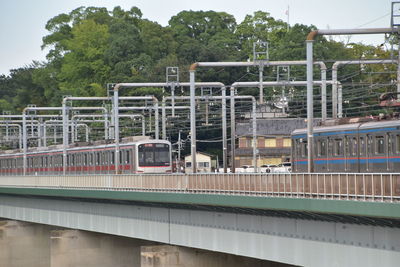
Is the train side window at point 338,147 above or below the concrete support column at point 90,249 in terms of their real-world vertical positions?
above

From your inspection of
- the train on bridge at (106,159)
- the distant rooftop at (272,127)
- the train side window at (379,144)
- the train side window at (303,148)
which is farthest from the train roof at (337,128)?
the distant rooftop at (272,127)

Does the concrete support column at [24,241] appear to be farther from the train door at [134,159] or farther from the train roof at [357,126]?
the train roof at [357,126]

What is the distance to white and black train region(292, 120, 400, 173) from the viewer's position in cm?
3722

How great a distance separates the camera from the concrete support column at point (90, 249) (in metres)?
58.7

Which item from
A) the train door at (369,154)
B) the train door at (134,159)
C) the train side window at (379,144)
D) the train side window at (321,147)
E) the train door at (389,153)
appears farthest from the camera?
the train door at (134,159)

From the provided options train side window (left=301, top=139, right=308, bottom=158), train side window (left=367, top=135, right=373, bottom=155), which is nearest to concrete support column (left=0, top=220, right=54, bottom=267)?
train side window (left=301, top=139, right=308, bottom=158)

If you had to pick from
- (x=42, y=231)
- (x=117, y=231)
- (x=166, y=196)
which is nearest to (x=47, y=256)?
(x=42, y=231)

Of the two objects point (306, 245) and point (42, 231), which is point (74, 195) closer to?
point (42, 231)

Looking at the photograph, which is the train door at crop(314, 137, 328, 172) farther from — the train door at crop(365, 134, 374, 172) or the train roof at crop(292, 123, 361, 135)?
the train door at crop(365, 134, 374, 172)

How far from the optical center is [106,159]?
66.1m

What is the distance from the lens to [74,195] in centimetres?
5612

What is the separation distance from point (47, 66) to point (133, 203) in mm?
122545

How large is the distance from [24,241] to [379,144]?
40.1 metres

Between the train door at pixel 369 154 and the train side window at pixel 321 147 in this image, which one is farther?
the train side window at pixel 321 147
